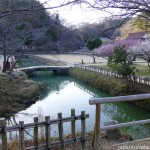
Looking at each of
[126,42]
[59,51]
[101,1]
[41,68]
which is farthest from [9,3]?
[59,51]

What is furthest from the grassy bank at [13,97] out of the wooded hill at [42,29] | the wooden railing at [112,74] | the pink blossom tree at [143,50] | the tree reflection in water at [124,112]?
the pink blossom tree at [143,50]

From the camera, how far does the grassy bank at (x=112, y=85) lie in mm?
16250

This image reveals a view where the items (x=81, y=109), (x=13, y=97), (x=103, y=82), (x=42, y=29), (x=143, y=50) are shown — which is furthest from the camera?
(x=42, y=29)

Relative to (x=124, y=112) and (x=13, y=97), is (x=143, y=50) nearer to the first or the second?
(x=124, y=112)

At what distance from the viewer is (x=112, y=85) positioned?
776 inches

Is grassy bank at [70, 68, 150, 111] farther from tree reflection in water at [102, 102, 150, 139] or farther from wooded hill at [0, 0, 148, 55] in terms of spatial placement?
wooded hill at [0, 0, 148, 55]

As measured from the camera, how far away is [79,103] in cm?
1695

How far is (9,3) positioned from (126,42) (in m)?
23.0

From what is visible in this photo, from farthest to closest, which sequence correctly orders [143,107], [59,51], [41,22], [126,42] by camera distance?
[59,51]
[126,42]
[41,22]
[143,107]

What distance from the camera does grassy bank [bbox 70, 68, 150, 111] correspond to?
53.3 feet

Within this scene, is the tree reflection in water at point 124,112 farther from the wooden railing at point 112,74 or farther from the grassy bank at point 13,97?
the grassy bank at point 13,97

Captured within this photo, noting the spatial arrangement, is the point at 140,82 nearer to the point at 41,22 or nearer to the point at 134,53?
the point at 134,53

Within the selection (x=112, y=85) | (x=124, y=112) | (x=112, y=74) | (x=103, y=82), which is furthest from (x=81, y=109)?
(x=112, y=74)

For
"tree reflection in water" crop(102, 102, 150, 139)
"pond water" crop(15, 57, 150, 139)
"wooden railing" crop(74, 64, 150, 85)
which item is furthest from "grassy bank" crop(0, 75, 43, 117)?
"wooden railing" crop(74, 64, 150, 85)
